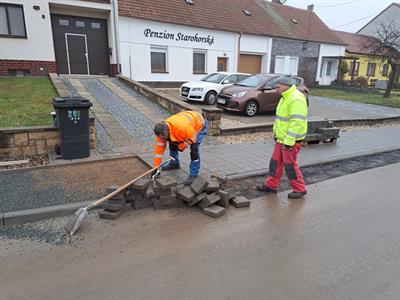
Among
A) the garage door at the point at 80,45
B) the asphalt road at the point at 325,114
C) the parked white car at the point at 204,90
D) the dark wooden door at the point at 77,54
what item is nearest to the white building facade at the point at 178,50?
the garage door at the point at 80,45

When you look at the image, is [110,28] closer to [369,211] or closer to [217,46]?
[217,46]

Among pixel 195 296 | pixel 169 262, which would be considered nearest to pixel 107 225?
pixel 169 262

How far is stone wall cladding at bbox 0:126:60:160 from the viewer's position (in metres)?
5.68

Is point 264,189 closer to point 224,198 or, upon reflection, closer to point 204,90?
point 224,198

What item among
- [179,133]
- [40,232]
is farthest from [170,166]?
[40,232]

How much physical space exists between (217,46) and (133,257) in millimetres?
18487

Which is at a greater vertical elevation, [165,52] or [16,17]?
[16,17]

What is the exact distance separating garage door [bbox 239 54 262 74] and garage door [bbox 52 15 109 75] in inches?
375

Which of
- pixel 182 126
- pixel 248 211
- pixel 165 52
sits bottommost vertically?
pixel 248 211

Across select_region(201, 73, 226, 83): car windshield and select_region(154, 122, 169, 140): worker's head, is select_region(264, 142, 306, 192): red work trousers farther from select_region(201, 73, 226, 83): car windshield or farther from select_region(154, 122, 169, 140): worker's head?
select_region(201, 73, 226, 83): car windshield

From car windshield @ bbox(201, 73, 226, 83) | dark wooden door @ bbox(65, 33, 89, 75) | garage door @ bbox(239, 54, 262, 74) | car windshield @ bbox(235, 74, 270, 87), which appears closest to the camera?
car windshield @ bbox(235, 74, 270, 87)

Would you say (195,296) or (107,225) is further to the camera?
(107,225)

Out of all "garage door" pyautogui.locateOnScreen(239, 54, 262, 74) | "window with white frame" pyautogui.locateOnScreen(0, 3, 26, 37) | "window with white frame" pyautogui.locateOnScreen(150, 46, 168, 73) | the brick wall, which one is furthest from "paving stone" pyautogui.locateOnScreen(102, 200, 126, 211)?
"garage door" pyautogui.locateOnScreen(239, 54, 262, 74)

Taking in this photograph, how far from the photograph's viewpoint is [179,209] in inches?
168
